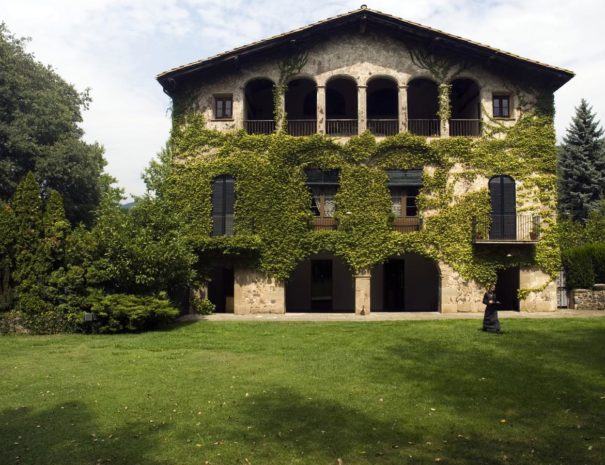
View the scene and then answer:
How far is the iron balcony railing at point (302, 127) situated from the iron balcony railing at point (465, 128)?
6770 millimetres

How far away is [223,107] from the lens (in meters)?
24.5

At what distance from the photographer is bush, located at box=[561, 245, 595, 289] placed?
23.4 metres

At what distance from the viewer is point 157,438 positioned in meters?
7.43


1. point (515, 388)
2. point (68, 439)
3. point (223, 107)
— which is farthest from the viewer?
point (223, 107)

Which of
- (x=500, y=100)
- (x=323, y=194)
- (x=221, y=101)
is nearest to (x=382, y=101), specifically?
(x=500, y=100)

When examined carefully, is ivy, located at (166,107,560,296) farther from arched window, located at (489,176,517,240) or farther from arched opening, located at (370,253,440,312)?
arched opening, located at (370,253,440,312)

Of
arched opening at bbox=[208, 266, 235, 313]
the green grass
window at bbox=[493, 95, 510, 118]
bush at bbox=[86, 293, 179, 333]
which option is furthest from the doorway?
bush at bbox=[86, 293, 179, 333]

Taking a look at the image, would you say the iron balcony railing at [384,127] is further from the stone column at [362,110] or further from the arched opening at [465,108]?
the arched opening at [465,108]

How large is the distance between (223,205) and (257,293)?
4375mm

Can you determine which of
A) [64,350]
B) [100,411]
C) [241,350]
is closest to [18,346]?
[64,350]

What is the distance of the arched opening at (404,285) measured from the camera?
26234 millimetres

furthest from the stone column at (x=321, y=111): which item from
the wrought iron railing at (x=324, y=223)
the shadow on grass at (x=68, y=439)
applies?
the shadow on grass at (x=68, y=439)

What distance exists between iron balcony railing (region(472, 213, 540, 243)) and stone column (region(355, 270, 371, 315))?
17.1 feet

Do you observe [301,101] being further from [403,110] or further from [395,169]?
[395,169]
